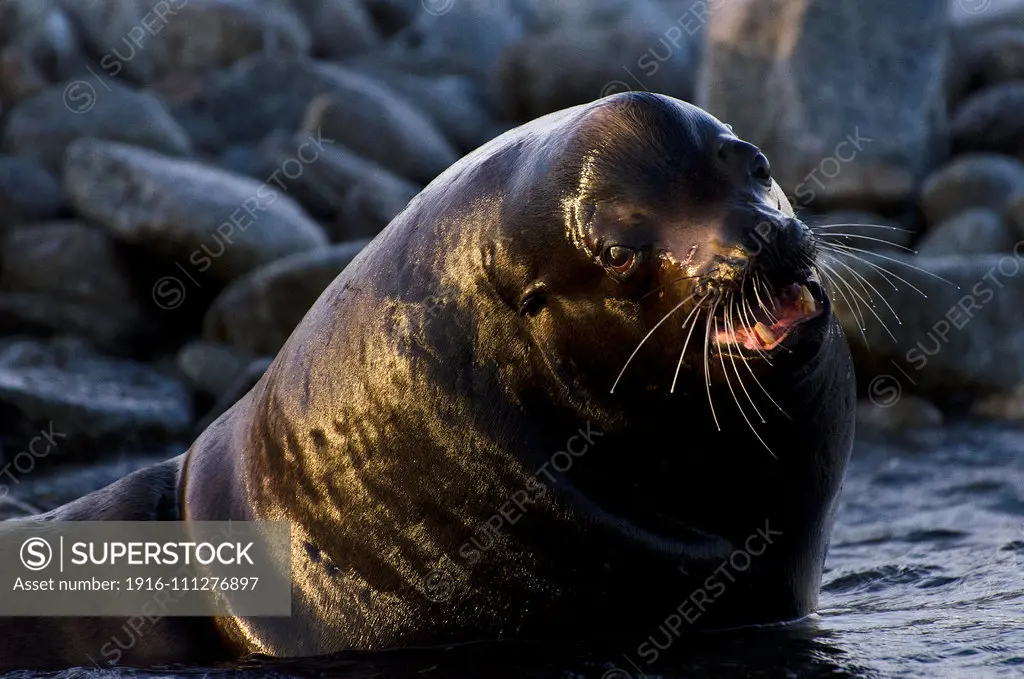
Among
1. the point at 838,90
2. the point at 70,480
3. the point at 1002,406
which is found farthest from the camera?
the point at 838,90

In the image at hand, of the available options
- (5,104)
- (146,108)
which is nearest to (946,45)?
Answer: (146,108)

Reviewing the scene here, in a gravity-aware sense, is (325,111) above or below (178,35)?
below

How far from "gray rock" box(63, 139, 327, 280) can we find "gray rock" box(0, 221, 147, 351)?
0.30 meters

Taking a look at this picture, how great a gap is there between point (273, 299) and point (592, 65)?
9755 millimetres

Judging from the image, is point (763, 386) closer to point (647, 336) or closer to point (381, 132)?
point (647, 336)

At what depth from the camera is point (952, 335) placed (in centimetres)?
1142

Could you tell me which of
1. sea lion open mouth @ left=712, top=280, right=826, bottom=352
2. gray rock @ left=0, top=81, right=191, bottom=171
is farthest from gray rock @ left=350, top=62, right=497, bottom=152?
sea lion open mouth @ left=712, top=280, right=826, bottom=352

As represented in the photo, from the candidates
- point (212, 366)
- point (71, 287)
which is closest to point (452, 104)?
point (71, 287)

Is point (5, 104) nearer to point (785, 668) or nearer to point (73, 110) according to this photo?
point (73, 110)

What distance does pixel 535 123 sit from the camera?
16.5ft

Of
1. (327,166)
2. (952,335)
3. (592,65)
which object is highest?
(592,65)

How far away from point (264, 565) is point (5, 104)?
17.4m

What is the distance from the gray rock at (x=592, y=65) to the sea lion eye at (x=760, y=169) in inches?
646

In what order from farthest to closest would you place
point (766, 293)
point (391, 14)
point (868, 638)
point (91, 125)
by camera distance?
point (391, 14), point (91, 125), point (868, 638), point (766, 293)
